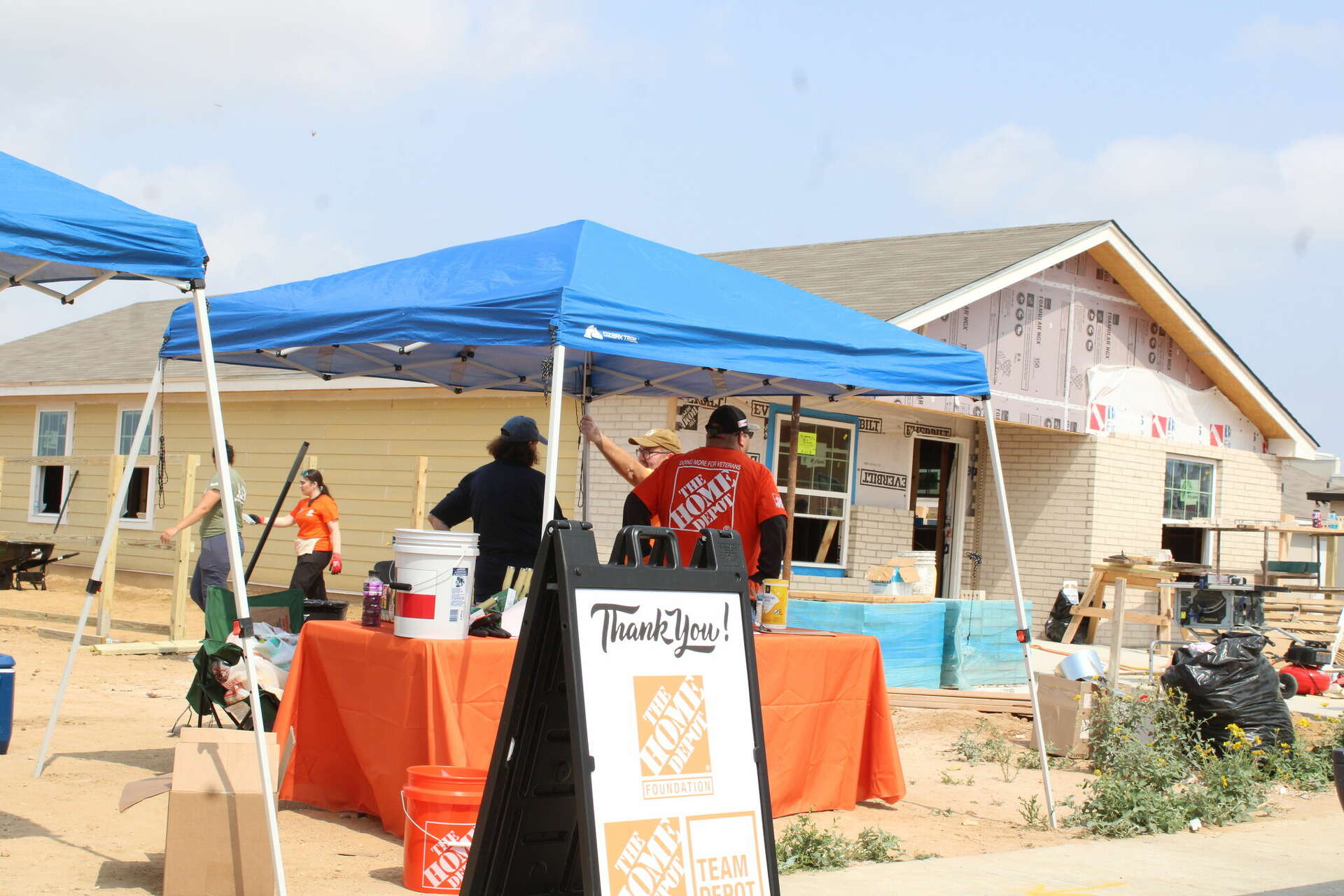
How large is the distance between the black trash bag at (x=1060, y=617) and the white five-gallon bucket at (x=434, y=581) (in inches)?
450

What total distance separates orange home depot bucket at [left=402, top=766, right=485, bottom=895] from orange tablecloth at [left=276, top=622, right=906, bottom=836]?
562 mm

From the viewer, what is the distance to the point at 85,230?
4.67 metres

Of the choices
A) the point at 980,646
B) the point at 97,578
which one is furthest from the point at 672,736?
the point at 980,646

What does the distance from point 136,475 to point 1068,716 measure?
15203 millimetres

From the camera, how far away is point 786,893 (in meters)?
5.05

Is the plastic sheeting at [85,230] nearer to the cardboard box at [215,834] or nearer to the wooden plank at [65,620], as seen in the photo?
the cardboard box at [215,834]

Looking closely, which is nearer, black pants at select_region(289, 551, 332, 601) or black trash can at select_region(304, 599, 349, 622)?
black trash can at select_region(304, 599, 349, 622)

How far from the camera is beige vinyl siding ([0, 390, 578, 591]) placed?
47.1ft

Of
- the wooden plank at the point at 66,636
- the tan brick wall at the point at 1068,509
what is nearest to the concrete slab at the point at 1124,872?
the wooden plank at the point at 66,636

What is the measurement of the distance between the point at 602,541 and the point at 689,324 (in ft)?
21.8

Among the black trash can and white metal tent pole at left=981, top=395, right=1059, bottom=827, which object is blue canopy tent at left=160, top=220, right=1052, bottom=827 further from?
the black trash can

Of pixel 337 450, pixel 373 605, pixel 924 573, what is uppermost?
pixel 337 450

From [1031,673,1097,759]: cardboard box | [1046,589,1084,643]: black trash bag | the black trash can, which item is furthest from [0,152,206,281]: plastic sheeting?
[1046,589,1084,643]: black trash bag

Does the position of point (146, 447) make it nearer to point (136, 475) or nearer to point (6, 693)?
point (136, 475)
